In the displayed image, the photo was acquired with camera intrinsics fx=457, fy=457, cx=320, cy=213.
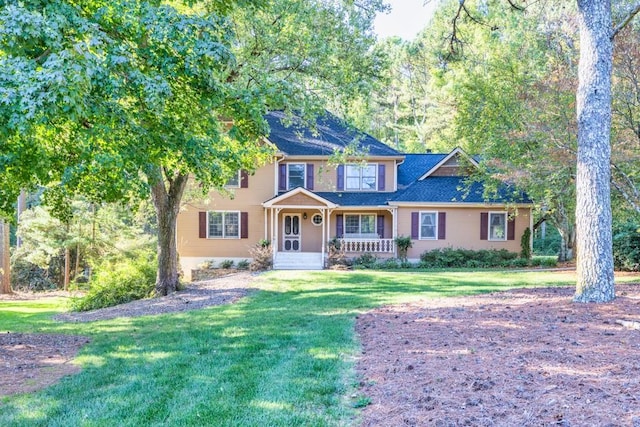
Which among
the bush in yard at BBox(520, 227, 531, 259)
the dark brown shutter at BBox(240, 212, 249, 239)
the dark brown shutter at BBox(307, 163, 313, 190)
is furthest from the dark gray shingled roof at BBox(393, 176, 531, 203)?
the dark brown shutter at BBox(240, 212, 249, 239)

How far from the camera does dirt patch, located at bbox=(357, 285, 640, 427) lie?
3.29m

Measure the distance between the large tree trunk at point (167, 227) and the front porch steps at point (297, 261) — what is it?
675cm

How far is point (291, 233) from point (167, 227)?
9255mm

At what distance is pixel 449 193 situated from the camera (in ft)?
68.8

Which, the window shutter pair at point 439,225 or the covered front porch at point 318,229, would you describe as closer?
the covered front porch at point 318,229

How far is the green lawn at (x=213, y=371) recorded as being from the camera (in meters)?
3.74

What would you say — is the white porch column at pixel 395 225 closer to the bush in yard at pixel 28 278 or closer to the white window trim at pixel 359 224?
the white window trim at pixel 359 224

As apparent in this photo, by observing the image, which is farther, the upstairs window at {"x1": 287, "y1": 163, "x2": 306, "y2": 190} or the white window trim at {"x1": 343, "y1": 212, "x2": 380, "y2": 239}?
the upstairs window at {"x1": 287, "y1": 163, "x2": 306, "y2": 190}

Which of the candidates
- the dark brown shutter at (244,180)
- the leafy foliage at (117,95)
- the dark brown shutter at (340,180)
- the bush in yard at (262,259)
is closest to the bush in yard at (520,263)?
the dark brown shutter at (340,180)

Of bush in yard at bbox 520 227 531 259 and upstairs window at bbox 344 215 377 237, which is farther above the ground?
upstairs window at bbox 344 215 377 237

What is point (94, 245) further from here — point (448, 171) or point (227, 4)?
point (448, 171)

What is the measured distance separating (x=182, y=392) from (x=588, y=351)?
4.00 metres

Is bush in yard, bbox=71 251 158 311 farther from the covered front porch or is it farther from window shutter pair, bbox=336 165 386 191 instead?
window shutter pair, bbox=336 165 386 191

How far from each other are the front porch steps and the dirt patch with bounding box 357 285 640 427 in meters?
12.4
